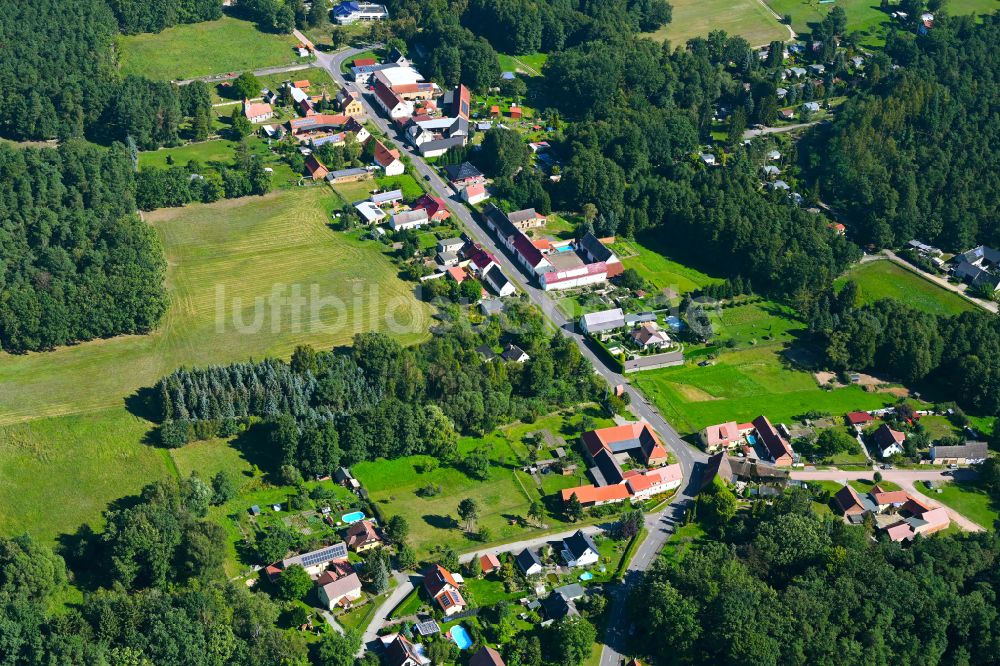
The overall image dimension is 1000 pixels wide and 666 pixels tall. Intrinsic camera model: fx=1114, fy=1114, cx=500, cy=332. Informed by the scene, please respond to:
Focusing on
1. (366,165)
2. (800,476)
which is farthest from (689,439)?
(366,165)

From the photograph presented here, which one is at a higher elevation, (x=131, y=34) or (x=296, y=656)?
(x=131, y=34)

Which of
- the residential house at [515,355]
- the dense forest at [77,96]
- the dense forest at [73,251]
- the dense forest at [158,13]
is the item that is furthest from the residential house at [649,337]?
the dense forest at [158,13]

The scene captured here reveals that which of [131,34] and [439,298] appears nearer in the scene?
[439,298]

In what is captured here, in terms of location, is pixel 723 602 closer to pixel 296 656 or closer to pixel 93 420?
pixel 296 656

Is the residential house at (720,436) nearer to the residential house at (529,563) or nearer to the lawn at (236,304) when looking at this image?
the residential house at (529,563)

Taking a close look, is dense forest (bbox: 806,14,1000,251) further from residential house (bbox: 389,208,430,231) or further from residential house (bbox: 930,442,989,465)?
residential house (bbox: 389,208,430,231)
